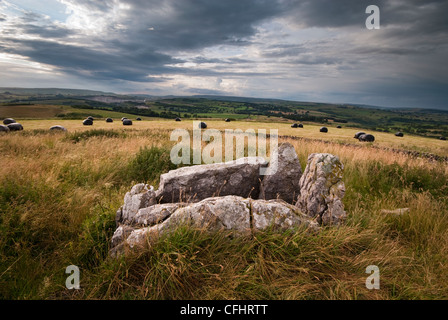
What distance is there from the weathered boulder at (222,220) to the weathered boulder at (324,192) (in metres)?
0.73

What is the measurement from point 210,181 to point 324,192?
2693 mm

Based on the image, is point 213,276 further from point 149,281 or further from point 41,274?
point 41,274

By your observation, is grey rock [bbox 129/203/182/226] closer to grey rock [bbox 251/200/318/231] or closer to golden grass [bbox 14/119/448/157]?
grey rock [bbox 251/200/318/231]

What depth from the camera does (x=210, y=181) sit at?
5.68 m

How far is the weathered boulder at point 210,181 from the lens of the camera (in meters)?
5.49

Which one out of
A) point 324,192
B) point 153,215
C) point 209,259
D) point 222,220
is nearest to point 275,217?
point 222,220

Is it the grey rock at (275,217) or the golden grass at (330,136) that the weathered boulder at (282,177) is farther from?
the golden grass at (330,136)

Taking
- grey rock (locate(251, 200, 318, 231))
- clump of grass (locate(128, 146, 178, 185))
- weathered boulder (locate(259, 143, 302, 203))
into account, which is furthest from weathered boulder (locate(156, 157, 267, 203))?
clump of grass (locate(128, 146, 178, 185))

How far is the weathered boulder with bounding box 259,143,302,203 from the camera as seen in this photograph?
5.85 metres

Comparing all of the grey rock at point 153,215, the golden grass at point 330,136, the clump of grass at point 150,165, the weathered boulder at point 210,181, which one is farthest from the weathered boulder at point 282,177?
the golden grass at point 330,136

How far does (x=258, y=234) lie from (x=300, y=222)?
2.98 feet

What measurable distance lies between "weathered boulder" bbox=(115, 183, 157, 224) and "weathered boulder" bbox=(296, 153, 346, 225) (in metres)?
3.56

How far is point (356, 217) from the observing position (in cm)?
490

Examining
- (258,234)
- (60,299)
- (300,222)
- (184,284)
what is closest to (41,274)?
(60,299)
